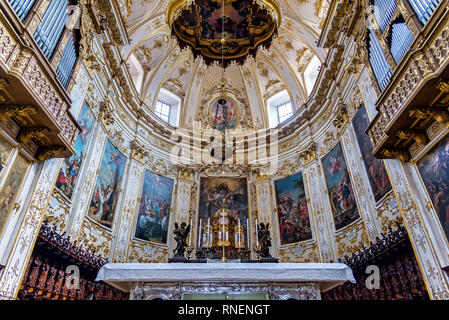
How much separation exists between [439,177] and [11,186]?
30.0 feet

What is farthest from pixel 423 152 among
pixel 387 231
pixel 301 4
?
pixel 301 4

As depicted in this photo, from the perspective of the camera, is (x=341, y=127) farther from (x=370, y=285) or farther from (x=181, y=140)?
(x=181, y=140)

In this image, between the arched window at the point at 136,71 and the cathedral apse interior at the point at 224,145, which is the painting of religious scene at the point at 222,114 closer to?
the cathedral apse interior at the point at 224,145

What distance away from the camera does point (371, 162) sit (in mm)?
9023

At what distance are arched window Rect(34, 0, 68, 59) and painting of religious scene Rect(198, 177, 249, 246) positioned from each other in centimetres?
968

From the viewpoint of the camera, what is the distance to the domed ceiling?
1311 centimetres

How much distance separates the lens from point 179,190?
14320 mm

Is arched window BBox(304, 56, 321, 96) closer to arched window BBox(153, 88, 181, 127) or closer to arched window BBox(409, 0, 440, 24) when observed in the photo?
arched window BBox(153, 88, 181, 127)

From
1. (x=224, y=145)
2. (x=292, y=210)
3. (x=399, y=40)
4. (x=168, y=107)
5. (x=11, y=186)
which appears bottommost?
(x=11, y=186)

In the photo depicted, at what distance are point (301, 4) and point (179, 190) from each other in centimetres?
1072

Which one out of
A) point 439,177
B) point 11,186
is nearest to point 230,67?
point 439,177

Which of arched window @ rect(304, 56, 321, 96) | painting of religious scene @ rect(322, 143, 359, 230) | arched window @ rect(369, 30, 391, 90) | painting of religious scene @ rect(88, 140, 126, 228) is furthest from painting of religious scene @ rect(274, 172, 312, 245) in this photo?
painting of religious scene @ rect(88, 140, 126, 228)

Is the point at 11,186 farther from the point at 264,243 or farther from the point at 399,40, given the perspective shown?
the point at 399,40

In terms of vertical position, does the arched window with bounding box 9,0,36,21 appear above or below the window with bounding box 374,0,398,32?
below
